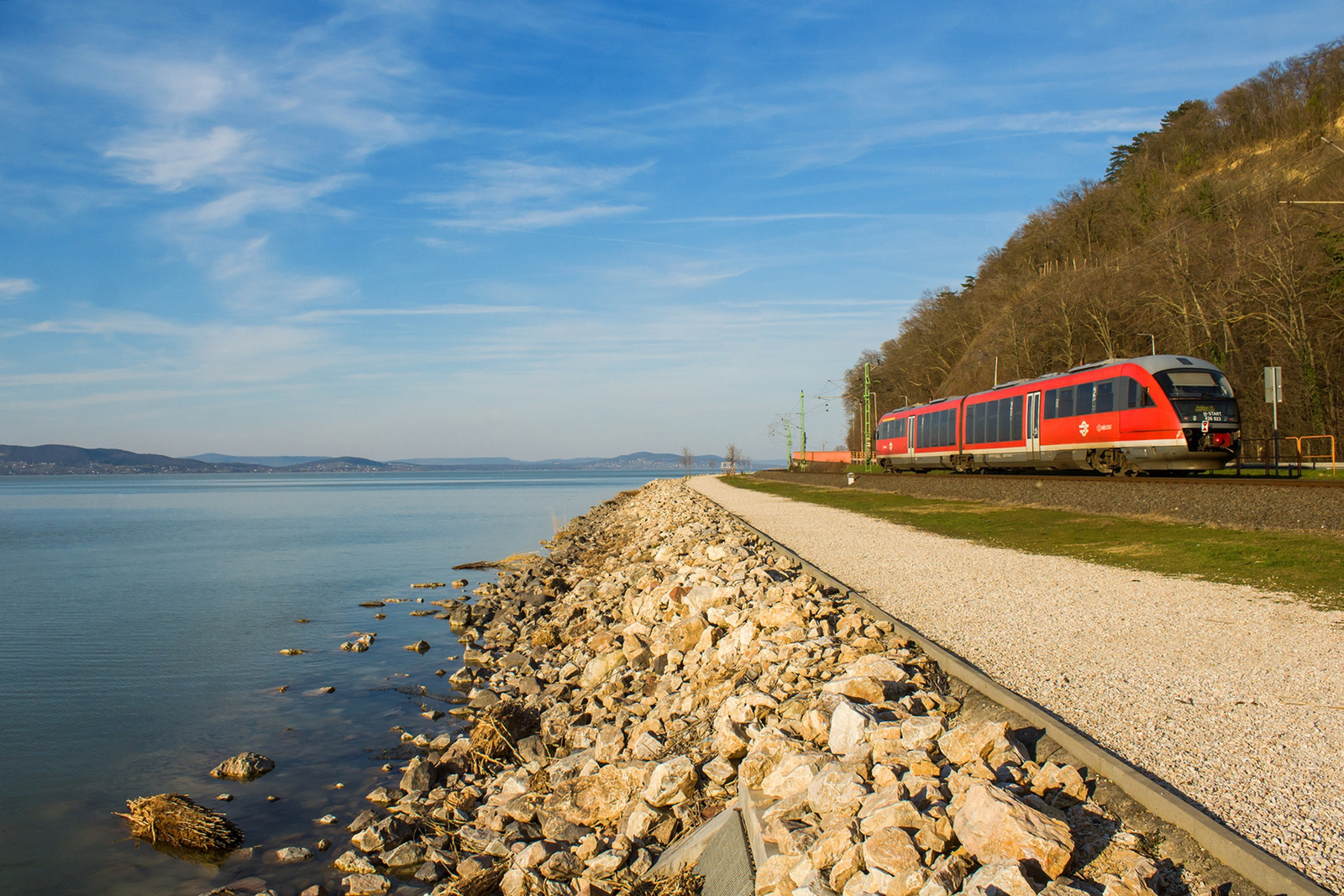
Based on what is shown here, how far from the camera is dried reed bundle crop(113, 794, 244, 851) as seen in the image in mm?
7418

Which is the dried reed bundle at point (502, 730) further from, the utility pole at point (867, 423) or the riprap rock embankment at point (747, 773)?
the utility pole at point (867, 423)

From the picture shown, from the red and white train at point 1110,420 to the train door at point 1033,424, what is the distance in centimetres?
3

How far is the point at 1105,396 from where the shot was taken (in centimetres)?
2389

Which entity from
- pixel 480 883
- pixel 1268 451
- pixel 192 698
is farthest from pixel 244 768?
pixel 1268 451

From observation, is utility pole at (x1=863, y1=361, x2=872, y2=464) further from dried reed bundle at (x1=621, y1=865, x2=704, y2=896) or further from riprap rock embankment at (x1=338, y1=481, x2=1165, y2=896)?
dried reed bundle at (x1=621, y1=865, x2=704, y2=896)

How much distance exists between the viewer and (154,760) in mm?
9781

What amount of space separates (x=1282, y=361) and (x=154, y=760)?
1822 inches

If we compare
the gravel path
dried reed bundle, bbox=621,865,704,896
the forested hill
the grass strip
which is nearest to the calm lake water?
dried reed bundle, bbox=621,865,704,896

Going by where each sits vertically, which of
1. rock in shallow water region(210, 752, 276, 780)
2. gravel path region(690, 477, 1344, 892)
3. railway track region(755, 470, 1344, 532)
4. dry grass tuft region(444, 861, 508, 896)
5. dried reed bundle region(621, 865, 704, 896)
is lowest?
rock in shallow water region(210, 752, 276, 780)

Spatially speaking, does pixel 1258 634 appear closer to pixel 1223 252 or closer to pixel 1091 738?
pixel 1091 738

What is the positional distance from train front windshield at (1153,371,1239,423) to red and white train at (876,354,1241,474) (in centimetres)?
2

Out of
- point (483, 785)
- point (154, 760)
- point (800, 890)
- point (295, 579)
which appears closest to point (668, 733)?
point (483, 785)

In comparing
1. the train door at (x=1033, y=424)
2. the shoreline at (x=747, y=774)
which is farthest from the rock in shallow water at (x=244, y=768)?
the train door at (x=1033, y=424)

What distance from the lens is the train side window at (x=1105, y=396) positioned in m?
23.6
